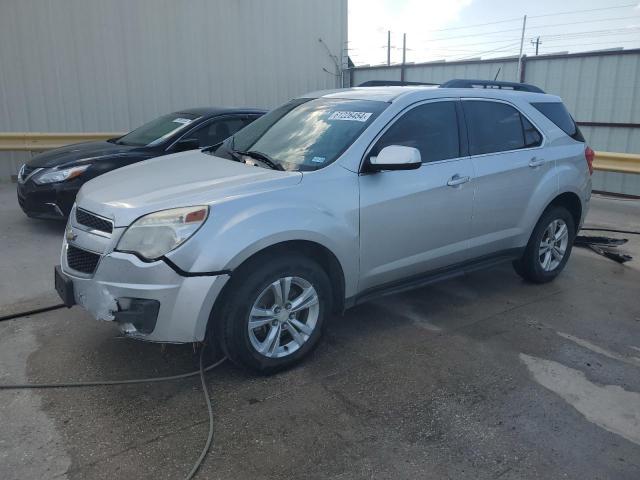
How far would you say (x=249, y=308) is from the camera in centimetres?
332

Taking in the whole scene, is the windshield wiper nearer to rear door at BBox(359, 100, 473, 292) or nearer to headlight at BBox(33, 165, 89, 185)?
rear door at BBox(359, 100, 473, 292)

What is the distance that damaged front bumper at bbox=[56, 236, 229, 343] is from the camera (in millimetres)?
3076

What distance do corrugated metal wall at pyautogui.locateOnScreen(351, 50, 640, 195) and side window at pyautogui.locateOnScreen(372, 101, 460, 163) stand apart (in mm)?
7057

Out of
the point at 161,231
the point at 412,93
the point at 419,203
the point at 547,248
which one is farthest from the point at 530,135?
the point at 161,231

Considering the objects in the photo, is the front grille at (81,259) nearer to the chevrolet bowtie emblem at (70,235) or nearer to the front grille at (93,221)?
the chevrolet bowtie emblem at (70,235)

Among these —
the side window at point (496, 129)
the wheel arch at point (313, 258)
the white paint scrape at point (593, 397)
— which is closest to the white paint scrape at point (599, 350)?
the white paint scrape at point (593, 397)

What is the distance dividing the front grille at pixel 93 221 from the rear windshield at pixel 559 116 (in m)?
3.89

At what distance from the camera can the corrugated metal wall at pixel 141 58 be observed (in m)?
10.3

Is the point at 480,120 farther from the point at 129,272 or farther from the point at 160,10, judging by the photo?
the point at 160,10

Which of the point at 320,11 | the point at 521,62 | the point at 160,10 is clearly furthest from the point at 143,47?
the point at 521,62

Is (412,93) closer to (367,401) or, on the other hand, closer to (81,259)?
(367,401)

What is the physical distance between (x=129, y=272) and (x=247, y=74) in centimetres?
1045

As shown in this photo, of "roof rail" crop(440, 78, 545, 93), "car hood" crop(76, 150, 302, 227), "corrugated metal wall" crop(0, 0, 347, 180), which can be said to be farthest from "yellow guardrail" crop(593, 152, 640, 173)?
"car hood" crop(76, 150, 302, 227)

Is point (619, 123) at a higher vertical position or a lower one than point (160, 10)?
lower
